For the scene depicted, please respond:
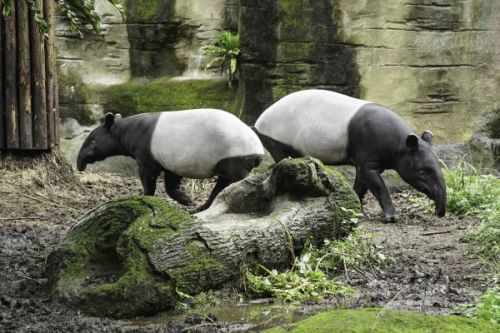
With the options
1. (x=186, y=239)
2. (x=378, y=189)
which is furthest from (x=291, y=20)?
(x=186, y=239)

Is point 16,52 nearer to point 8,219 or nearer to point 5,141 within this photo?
point 5,141

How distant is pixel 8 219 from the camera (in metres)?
7.97

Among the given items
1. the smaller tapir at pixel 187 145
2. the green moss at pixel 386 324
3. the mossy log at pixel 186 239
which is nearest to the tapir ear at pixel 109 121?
the smaller tapir at pixel 187 145

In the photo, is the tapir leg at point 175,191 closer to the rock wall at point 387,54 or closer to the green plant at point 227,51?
the rock wall at point 387,54

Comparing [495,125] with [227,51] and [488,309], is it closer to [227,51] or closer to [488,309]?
[227,51]

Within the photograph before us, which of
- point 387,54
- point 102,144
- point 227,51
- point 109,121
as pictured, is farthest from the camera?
point 227,51

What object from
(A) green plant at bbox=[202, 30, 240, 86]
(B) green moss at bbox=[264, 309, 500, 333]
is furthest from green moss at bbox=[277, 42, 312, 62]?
(B) green moss at bbox=[264, 309, 500, 333]

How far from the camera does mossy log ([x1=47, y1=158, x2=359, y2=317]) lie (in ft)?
16.8

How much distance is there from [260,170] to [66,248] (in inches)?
248

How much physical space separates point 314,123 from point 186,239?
4023 millimetres

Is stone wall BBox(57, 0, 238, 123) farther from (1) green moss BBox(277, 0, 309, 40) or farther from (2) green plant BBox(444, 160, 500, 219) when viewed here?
(2) green plant BBox(444, 160, 500, 219)

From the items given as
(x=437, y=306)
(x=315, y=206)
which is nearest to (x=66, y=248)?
(x=315, y=206)

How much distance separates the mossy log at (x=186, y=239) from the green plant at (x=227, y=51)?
567 centimetres

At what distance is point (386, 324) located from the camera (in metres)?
3.49
